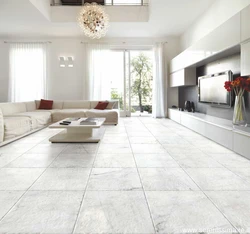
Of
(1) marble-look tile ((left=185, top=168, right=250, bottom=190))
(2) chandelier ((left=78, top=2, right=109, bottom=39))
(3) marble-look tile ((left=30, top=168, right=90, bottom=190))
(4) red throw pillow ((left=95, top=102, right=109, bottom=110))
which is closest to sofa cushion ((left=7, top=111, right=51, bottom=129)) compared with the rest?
(4) red throw pillow ((left=95, top=102, right=109, bottom=110))

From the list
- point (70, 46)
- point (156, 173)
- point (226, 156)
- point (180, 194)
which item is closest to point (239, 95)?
point (226, 156)

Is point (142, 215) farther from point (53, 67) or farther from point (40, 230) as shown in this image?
point (53, 67)

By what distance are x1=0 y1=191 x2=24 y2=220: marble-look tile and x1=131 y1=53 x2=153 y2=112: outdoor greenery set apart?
6.61 metres

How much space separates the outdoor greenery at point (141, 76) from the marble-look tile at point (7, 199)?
661cm

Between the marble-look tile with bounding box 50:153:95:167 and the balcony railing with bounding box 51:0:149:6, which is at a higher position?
the balcony railing with bounding box 51:0:149:6

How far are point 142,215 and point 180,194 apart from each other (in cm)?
44

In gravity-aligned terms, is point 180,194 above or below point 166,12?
below

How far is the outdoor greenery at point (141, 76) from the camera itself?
8141mm

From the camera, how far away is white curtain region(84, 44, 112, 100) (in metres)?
7.61

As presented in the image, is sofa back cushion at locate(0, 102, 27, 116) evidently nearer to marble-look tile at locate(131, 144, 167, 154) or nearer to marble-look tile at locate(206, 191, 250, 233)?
marble-look tile at locate(131, 144, 167, 154)

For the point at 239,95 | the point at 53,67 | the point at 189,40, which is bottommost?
the point at 239,95

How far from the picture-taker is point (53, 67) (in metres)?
7.81

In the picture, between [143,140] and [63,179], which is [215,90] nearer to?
[143,140]

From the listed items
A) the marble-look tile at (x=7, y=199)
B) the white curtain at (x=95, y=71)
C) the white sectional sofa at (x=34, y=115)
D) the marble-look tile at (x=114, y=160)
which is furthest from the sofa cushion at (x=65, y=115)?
the marble-look tile at (x=7, y=199)
